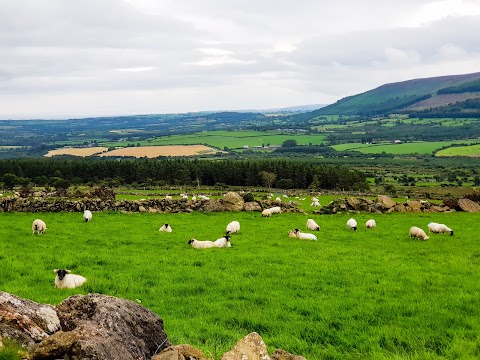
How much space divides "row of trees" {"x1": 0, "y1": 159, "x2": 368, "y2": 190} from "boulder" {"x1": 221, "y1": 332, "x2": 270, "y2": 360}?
96769 millimetres

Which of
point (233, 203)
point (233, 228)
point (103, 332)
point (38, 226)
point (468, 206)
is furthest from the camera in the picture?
point (468, 206)

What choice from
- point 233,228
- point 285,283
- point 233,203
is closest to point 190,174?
point 233,203

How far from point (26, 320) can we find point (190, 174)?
117 metres

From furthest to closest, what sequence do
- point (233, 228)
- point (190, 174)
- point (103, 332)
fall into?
point (190, 174) < point (233, 228) < point (103, 332)

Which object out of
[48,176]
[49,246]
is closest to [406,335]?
[49,246]

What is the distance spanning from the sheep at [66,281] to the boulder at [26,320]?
264 inches

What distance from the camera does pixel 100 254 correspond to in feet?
67.9

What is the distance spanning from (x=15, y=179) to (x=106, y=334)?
115844 mm

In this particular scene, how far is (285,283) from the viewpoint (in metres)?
15.6

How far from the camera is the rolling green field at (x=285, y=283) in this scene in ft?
34.7

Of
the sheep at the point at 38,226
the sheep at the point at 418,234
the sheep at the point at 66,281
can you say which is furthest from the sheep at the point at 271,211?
the sheep at the point at 66,281

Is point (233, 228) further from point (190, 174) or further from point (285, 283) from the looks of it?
point (190, 174)

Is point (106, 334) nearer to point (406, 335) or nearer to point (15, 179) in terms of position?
point (406, 335)

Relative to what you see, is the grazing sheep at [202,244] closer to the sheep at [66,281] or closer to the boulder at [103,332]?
the sheep at [66,281]
